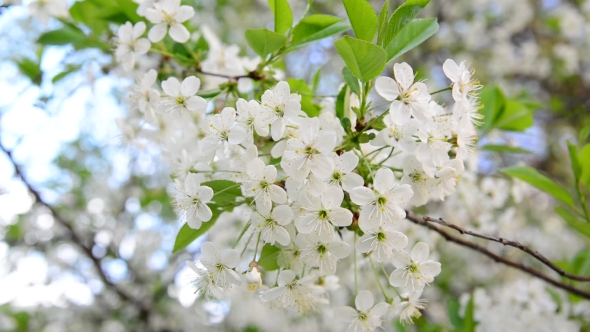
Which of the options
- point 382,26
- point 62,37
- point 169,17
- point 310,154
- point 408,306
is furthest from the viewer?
point 62,37

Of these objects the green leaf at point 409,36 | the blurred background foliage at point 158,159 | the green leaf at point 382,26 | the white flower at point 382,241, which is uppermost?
the green leaf at point 382,26

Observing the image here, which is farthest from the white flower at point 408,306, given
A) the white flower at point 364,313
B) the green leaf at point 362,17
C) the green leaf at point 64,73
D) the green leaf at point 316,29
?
the green leaf at point 64,73

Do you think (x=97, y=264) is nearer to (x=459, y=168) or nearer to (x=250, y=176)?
(x=250, y=176)

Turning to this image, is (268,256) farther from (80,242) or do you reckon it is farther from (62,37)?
(80,242)

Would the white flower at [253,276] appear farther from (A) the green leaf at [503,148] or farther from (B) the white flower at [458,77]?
(A) the green leaf at [503,148]

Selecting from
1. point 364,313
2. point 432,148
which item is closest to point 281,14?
point 432,148
